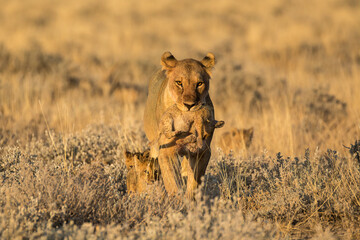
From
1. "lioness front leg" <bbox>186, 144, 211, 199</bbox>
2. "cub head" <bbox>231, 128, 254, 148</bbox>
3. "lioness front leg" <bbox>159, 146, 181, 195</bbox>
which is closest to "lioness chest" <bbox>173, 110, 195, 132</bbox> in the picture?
"lioness front leg" <bbox>159, 146, 181, 195</bbox>

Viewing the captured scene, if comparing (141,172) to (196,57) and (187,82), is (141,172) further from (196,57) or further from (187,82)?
(196,57)

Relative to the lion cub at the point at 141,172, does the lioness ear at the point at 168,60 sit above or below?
above

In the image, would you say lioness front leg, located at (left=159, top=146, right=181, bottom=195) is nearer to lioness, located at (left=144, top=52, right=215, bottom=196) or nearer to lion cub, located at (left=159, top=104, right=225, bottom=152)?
lioness, located at (left=144, top=52, right=215, bottom=196)

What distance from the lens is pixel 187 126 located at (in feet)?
14.2

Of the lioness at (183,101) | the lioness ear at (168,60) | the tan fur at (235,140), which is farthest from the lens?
the tan fur at (235,140)

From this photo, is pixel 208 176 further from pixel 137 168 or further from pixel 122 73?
pixel 122 73

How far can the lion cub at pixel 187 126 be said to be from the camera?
14.0ft

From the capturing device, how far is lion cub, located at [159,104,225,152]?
168 inches

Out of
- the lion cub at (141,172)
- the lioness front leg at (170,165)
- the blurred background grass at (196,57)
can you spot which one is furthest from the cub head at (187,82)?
the blurred background grass at (196,57)

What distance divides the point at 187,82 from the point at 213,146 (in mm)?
3153

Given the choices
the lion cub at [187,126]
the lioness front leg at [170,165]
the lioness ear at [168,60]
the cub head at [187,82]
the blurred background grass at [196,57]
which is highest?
the blurred background grass at [196,57]

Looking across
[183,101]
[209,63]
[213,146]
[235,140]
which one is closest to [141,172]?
[183,101]

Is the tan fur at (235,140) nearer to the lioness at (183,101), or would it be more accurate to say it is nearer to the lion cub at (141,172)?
the lion cub at (141,172)

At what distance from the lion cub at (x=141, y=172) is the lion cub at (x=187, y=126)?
0.72 meters
